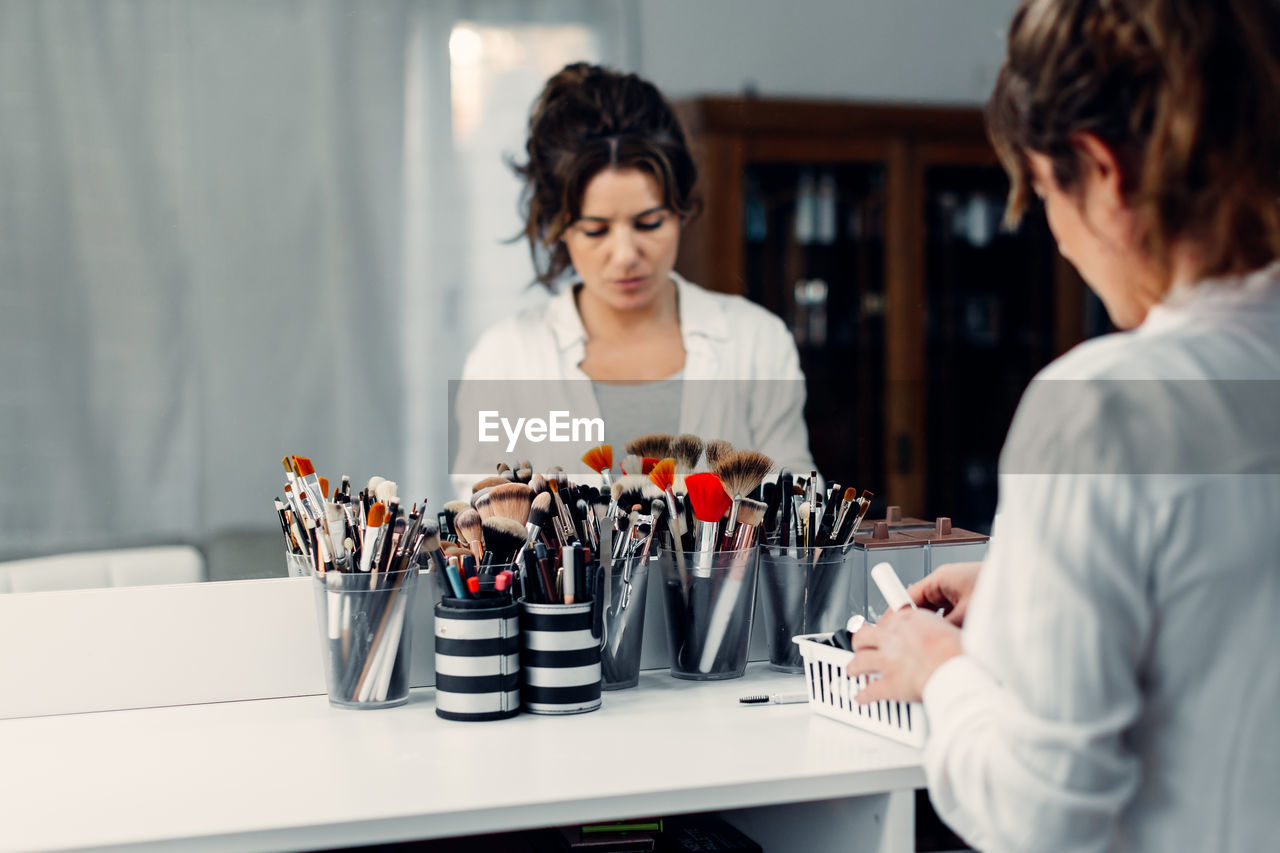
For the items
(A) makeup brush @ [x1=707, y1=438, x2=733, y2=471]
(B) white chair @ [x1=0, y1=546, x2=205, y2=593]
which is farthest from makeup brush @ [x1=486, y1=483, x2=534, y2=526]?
(B) white chair @ [x1=0, y1=546, x2=205, y2=593]

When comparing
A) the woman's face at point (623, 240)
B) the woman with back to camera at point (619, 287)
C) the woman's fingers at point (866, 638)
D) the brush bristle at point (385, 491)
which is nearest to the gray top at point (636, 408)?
the woman with back to camera at point (619, 287)

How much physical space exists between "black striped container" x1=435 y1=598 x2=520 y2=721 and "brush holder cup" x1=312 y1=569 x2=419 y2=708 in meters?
0.06

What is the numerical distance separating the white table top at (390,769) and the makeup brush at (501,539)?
17cm

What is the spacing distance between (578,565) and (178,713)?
44 cm

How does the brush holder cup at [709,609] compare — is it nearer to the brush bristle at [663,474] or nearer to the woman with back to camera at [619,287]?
the brush bristle at [663,474]

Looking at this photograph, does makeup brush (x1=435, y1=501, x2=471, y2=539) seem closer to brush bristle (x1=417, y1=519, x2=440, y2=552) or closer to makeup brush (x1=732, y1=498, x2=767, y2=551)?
brush bristle (x1=417, y1=519, x2=440, y2=552)

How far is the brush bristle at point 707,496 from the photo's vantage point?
121 cm

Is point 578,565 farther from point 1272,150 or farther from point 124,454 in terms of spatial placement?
point 124,454

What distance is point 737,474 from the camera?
1.23 meters

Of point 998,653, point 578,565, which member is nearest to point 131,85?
point 578,565

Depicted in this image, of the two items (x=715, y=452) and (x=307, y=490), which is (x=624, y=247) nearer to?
(x=715, y=452)

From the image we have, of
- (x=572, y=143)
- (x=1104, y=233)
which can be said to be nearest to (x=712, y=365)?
(x=572, y=143)

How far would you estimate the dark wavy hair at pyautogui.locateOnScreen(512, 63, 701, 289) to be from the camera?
1.81 metres

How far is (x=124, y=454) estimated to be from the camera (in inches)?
69.8
